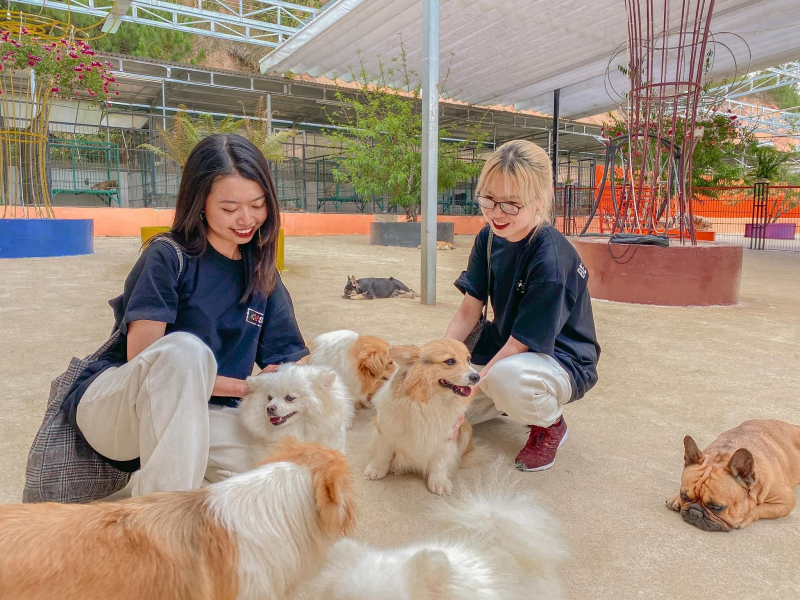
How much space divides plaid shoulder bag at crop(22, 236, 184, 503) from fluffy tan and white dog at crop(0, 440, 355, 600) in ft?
1.60

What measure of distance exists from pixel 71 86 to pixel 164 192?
8.45 metres

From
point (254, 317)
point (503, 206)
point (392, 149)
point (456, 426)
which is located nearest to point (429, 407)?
point (456, 426)

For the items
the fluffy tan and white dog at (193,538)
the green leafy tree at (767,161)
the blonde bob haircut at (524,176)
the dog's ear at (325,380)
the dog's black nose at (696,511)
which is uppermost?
the green leafy tree at (767,161)

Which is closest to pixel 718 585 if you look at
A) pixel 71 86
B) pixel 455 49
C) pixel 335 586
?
pixel 335 586

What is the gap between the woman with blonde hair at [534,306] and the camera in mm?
2127

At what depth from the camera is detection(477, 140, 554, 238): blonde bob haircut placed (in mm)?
2123

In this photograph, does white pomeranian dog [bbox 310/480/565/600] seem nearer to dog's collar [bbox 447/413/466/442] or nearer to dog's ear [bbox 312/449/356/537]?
dog's ear [bbox 312/449/356/537]

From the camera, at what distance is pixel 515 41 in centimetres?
1061

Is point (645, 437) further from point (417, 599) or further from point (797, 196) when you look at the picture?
point (797, 196)

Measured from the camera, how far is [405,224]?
1266 cm

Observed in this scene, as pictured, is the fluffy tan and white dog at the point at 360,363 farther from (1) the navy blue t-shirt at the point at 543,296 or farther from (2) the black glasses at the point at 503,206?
(2) the black glasses at the point at 503,206

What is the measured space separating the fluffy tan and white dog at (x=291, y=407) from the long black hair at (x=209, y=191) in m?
0.31

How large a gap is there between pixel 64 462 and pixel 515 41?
10928 millimetres

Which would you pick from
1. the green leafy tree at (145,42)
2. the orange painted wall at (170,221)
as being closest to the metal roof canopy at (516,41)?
the orange painted wall at (170,221)
